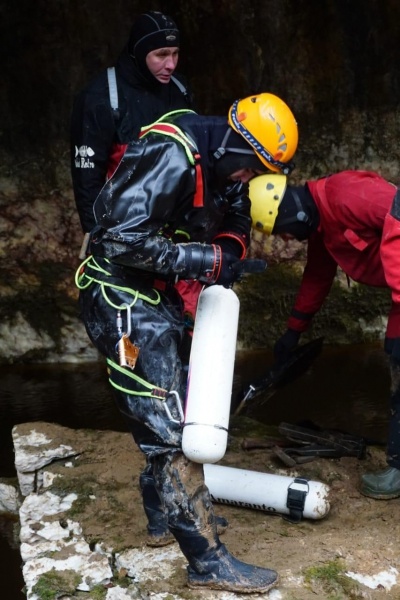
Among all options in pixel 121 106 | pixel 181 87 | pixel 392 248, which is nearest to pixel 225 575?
pixel 392 248

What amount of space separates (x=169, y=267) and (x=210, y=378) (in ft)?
1.50

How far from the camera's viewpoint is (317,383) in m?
6.27

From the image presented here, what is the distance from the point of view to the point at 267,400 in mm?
5484

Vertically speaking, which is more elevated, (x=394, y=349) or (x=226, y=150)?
(x=226, y=150)

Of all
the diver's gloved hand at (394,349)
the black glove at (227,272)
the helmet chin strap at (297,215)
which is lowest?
the diver's gloved hand at (394,349)

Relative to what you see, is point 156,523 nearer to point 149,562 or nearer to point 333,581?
point 149,562

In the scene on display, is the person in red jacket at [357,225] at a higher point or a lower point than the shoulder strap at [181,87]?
lower

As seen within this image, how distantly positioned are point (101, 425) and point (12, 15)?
3235 millimetres

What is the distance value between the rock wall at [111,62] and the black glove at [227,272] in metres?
3.76

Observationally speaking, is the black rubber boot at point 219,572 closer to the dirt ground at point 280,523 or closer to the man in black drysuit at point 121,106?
the dirt ground at point 280,523

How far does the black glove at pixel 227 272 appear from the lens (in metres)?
3.16

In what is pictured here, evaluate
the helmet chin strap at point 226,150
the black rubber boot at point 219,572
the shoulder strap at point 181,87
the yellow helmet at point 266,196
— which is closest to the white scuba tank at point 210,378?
the black rubber boot at point 219,572

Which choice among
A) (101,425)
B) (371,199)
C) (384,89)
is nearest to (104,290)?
(371,199)

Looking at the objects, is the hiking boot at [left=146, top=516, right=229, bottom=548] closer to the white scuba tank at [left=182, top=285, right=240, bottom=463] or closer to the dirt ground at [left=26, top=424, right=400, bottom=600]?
the dirt ground at [left=26, top=424, right=400, bottom=600]
